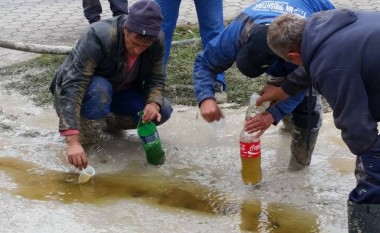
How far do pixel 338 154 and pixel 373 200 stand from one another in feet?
5.23

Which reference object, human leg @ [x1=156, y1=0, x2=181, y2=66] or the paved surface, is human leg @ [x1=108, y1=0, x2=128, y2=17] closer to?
the paved surface

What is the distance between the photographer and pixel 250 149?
14.8 ft

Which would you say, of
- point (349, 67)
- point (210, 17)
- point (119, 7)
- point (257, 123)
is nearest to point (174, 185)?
point (257, 123)

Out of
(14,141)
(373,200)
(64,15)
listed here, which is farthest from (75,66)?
(64,15)

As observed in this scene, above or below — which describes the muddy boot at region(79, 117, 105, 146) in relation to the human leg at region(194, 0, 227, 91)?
below

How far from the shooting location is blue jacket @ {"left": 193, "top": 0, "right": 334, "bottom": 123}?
420cm

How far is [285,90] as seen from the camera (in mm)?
4203

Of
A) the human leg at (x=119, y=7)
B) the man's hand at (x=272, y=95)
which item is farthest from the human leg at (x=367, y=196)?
the human leg at (x=119, y=7)

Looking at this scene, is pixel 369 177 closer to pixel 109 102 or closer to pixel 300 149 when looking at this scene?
pixel 300 149

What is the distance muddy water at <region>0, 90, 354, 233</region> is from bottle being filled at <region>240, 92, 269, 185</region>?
0.26ft

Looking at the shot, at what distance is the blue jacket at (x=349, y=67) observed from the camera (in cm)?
320

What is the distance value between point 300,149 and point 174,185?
892 mm

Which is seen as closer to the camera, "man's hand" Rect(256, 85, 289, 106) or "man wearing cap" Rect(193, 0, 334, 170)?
"man wearing cap" Rect(193, 0, 334, 170)

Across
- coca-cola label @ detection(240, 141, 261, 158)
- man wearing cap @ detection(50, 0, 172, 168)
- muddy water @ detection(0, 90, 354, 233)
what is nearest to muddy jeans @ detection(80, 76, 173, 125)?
man wearing cap @ detection(50, 0, 172, 168)
